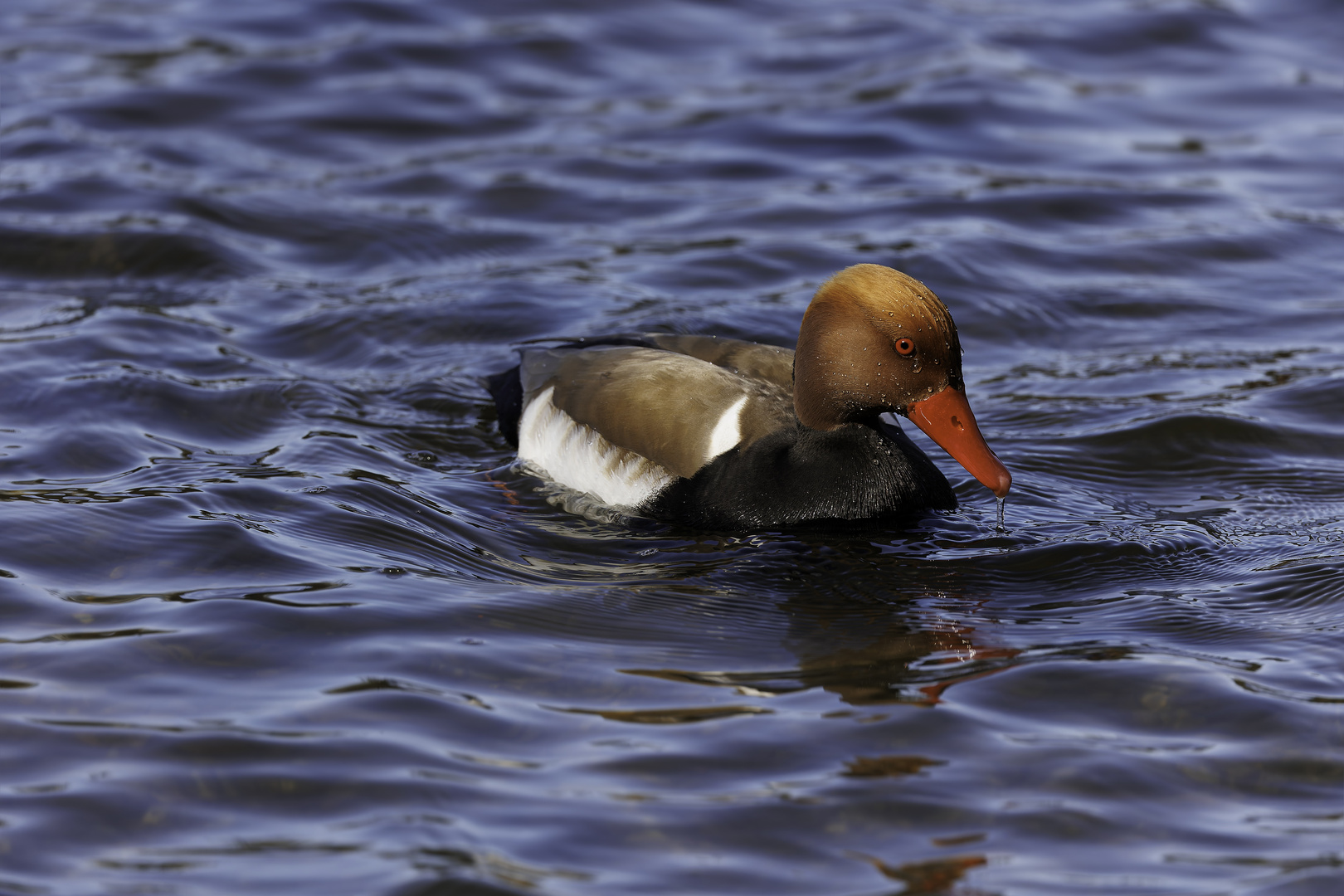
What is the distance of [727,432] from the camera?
6.10m

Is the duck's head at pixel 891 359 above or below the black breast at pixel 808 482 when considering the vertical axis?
above

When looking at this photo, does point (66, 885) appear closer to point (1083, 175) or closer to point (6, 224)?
point (6, 224)

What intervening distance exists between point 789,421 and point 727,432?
0.26 meters

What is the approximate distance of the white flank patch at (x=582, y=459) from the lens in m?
6.17

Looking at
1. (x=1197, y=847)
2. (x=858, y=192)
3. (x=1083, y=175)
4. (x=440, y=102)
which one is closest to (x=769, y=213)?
(x=858, y=192)

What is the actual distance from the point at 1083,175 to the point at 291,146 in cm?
569

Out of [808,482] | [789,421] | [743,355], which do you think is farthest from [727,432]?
[743,355]

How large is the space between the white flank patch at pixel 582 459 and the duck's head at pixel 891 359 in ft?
1.62

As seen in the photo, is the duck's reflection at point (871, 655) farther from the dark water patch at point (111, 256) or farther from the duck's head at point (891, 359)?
the dark water patch at point (111, 256)

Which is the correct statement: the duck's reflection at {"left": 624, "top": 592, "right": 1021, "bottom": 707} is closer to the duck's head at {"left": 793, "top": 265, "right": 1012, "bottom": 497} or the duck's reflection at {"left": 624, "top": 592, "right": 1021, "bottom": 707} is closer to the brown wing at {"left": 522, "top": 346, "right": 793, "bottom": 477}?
the duck's head at {"left": 793, "top": 265, "right": 1012, "bottom": 497}

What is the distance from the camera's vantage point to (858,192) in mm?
10336

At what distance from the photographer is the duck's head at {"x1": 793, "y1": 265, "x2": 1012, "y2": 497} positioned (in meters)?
5.63

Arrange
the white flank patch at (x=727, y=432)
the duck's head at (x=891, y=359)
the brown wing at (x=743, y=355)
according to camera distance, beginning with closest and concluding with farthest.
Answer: the duck's head at (x=891, y=359) < the white flank patch at (x=727, y=432) < the brown wing at (x=743, y=355)

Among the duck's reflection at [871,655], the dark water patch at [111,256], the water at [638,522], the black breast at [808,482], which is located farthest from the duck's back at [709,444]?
the dark water patch at [111,256]
